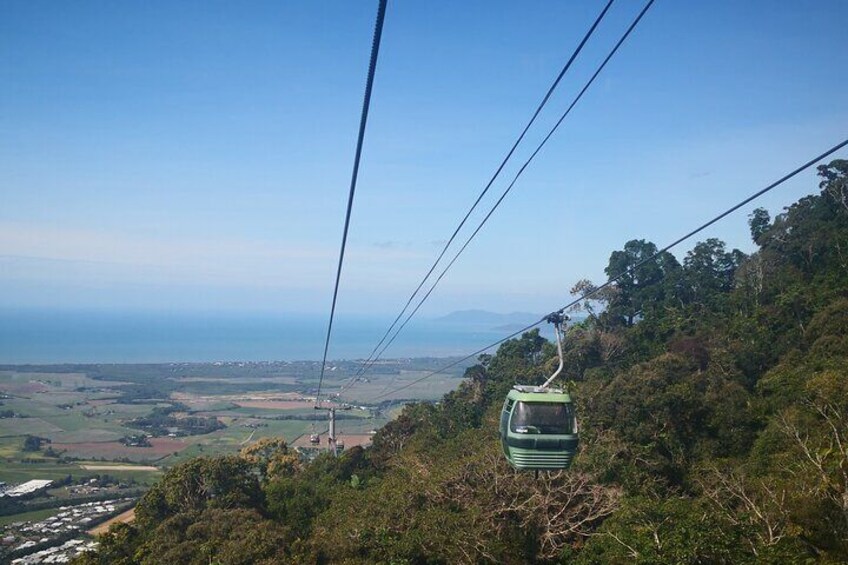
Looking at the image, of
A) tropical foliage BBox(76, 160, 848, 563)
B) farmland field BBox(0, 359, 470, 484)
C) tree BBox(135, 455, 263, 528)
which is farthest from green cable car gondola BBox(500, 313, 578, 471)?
farmland field BBox(0, 359, 470, 484)

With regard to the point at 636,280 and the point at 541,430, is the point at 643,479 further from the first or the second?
the point at 636,280

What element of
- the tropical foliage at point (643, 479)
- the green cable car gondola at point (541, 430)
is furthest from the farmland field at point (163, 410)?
the green cable car gondola at point (541, 430)

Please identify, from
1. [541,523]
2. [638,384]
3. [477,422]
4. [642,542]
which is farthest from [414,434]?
[642,542]

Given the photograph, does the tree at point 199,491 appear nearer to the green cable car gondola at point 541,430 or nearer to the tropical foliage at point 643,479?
the tropical foliage at point 643,479

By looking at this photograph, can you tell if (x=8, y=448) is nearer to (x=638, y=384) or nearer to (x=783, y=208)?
(x=638, y=384)

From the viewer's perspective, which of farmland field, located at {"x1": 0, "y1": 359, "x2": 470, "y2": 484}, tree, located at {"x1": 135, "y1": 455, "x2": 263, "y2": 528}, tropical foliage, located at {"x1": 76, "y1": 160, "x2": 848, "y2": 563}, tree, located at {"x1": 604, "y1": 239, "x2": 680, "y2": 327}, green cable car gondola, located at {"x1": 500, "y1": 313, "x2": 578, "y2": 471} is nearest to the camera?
green cable car gondola, located at {"x1": 500, "y1": 313, "x2": 578, "y2": 471}

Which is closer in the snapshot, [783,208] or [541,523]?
[541,523]

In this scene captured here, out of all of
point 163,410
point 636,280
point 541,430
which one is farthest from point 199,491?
point 163,410

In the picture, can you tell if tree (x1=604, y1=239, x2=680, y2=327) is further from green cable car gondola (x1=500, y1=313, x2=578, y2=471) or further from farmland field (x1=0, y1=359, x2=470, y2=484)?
green cable car gondola (x1=500, y1=313, x2=578, y2=471)
